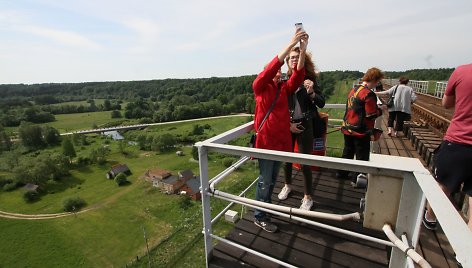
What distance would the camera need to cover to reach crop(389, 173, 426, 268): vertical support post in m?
1.23

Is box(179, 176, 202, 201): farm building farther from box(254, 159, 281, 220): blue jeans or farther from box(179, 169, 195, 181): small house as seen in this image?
box(254, 159, 281, 220): blue jeans

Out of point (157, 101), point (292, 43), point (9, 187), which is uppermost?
point (292, 43)

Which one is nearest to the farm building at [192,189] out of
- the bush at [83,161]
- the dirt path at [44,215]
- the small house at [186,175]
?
the small house at [186,175]

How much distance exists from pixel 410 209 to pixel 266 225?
1.65 meters

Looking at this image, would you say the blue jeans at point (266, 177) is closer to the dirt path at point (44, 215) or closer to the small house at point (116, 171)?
the dirt path at point (44, 215)

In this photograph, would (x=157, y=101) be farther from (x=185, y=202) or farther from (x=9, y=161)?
(x=185, y=202)

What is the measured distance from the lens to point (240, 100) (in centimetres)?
8131

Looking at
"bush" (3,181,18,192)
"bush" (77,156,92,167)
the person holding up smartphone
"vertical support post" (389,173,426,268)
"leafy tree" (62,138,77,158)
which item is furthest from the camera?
"leafy tree" (62,138,77,158)

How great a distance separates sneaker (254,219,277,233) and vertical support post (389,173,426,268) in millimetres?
1492

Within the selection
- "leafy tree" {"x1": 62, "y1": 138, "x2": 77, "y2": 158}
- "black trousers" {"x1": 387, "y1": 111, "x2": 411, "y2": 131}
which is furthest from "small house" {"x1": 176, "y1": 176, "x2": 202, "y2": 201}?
"leafy tree" {"x1": 62, "y1": 138, "x2": 77, "y2": 158}

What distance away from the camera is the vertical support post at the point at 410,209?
1.23 meters

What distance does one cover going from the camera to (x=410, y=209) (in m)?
1.27

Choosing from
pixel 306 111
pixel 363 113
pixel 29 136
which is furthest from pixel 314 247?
pixel 29 136

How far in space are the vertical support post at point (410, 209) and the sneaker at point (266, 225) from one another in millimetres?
1492
